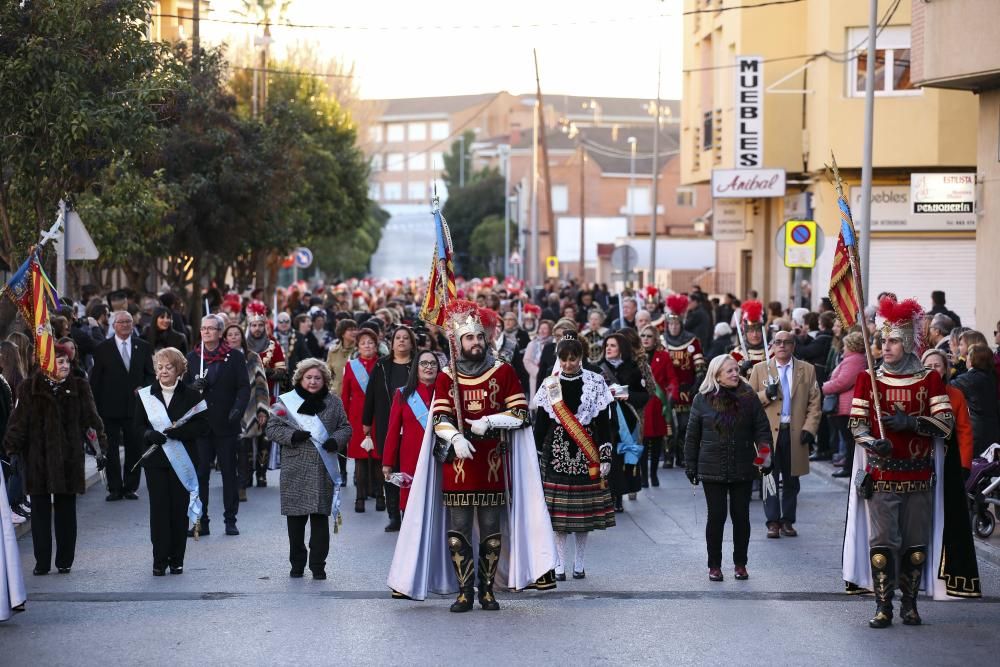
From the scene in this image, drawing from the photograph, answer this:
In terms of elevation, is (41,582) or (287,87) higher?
(287,87)

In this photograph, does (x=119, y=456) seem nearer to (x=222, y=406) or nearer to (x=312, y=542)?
(x=222, y=406)

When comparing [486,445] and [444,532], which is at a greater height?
[486,445]

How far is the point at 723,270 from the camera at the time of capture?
4641 centimetres

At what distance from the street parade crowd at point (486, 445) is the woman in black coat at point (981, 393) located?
0.05ft

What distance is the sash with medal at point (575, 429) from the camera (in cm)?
1114

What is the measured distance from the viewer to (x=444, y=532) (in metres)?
10.3

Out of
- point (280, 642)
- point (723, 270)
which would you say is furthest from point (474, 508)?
point (723, 270)

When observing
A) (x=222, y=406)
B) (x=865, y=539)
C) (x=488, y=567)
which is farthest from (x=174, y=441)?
(x=865, y=539)

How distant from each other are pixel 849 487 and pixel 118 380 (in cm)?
722

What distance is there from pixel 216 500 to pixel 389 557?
399 centimetres

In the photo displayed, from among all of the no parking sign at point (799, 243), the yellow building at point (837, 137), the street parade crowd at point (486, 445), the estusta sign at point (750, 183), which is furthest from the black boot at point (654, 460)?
the estusta sign at point (750, 183)

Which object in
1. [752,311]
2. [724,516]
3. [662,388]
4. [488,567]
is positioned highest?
[752,311]

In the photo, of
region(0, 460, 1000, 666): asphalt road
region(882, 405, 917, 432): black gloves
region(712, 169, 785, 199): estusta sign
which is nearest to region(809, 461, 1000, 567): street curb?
region(0, 460, 1000, 666): asphalt road

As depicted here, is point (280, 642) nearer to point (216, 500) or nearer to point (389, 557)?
point (389, 557)
